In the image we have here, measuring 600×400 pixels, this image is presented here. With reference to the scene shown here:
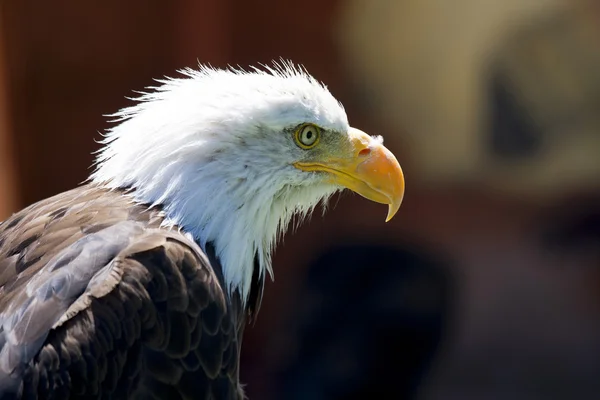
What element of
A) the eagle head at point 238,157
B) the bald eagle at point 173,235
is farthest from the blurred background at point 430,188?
the eagle head at point 238,157

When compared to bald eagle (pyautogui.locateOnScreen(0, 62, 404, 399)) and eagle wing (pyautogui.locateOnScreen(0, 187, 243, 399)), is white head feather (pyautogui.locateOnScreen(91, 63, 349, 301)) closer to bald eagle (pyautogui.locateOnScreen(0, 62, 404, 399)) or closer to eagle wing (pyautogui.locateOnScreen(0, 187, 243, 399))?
bald eagle (pyautogui.locateOnScreen(0, 62, 404, 399))

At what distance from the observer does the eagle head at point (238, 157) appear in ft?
9.20

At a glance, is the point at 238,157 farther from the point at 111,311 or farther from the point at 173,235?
the point at 111,311

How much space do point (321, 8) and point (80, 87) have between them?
5.78 feet

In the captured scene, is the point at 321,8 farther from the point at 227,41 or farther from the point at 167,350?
the point at 167,350

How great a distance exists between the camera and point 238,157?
283 cm

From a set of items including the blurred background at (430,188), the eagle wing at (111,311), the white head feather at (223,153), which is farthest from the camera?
the blurred background at (430,188)

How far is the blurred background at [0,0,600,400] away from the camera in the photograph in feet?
19.9

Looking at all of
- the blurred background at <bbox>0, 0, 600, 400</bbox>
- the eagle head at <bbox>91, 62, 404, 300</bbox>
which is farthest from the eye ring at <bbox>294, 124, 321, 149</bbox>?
the blurred background at <bbox>0, 0, 600, 400</bbox>

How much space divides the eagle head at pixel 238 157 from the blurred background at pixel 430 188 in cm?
312

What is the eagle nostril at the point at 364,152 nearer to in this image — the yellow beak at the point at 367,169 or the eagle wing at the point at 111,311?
the yellow beak at the point at 367,169

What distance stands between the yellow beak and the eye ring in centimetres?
7

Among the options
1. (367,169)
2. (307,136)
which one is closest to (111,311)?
(307,136)

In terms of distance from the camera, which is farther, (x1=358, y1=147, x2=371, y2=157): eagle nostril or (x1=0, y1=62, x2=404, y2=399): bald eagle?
(x1=358, y1=147, x2=371, y2=157): eagle nostril
